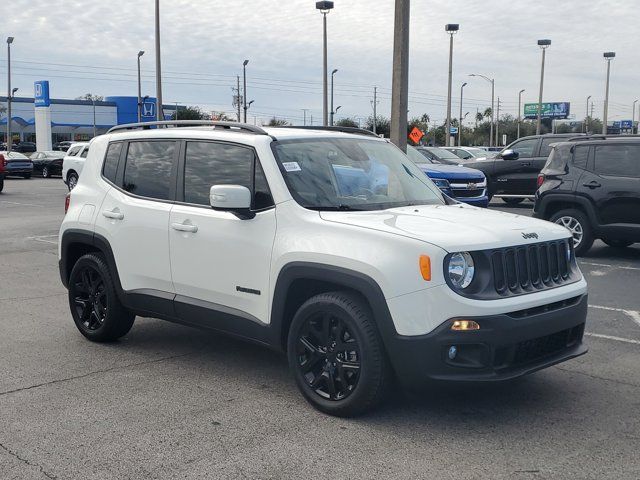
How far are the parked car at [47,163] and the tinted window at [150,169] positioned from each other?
113 feet

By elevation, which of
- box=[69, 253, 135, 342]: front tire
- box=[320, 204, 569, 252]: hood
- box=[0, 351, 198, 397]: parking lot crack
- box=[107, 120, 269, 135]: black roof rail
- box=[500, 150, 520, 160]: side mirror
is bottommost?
box=[0, 351, 198, 397]: parking lot crack

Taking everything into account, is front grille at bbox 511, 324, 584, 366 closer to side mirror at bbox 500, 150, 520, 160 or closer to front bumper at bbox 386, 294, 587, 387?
front bumper at bbox 386, 294, 587, 387

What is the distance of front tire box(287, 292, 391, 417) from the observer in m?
4.51

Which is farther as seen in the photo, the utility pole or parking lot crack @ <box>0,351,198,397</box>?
the utility pole

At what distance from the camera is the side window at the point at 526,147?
18.9 m

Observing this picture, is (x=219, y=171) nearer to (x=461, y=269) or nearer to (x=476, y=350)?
(x=461, y=269)

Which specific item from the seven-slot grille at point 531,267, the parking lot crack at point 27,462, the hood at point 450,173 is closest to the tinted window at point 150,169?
the parking lot crack at point 27,462

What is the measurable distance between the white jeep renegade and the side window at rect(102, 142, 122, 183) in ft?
0.06

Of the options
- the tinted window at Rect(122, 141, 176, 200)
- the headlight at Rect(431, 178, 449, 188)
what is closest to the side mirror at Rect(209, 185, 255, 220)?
the tinted window at Rect(122, 141, 176, 200)

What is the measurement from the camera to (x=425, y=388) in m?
4.45

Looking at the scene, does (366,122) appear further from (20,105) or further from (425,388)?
(425,388)

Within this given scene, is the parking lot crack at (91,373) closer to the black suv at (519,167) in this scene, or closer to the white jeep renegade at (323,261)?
the white jeep renegade at (323,261)

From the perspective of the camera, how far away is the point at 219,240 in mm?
5328

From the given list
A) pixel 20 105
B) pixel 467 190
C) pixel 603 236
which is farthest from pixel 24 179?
pixel 20 105
